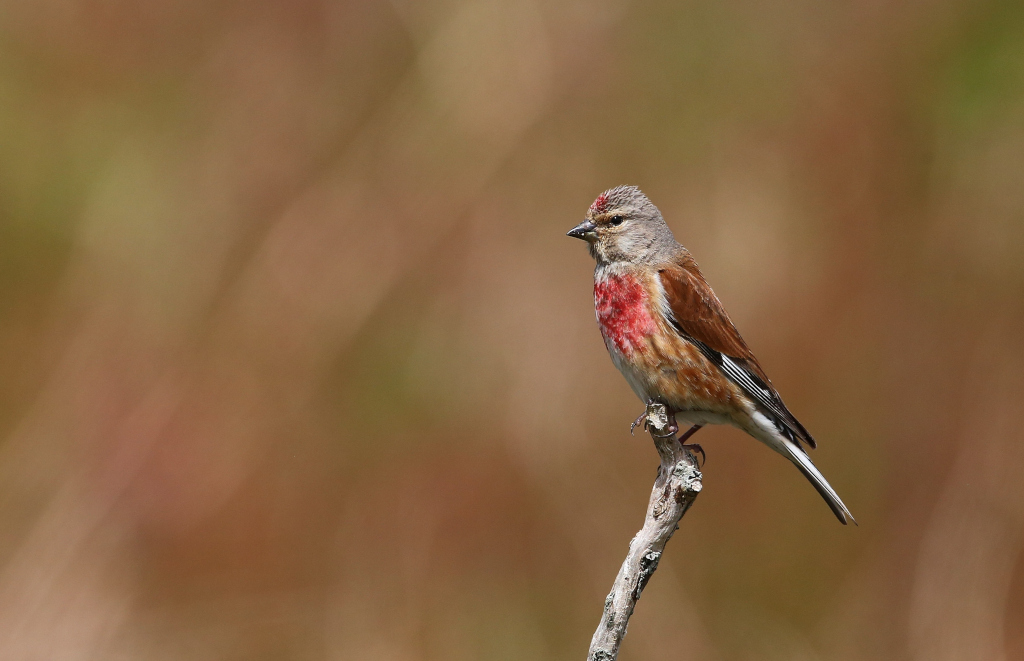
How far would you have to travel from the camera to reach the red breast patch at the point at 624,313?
4.38 metres

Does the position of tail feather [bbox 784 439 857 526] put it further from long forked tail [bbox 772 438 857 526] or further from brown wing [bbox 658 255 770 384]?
brown wing [bbox 658 255 770 384]

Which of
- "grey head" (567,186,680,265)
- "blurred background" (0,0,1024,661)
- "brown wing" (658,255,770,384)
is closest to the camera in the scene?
"brown wing" (658,255,770,384)

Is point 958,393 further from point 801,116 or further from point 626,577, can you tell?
point 626,577

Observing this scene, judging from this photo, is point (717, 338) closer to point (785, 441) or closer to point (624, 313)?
point (624, 313)

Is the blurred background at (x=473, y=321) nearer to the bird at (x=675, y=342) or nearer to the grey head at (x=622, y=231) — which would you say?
the bird at (x=675, y=342)

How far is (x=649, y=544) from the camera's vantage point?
9.73 feet

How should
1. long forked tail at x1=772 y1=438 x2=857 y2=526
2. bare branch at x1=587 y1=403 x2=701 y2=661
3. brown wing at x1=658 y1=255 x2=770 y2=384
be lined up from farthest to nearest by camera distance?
brown wing at x1=658 y1=255 x2=770 y2=384 → long forked tail at x1=772 y1=438 x2=857 y2=526 → bare branch at x1=587 y1=403 x2=701 y2=661

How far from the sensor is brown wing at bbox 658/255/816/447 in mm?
4379

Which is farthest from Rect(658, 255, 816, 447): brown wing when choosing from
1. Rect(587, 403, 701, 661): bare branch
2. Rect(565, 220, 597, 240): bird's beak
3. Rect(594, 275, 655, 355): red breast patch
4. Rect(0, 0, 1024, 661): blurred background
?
Rect(0, 0, 1024, 661): blurred background

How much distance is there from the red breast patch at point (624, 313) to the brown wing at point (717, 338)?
0.44ft

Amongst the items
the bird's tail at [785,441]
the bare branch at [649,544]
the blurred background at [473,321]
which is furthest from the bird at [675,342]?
the blurred background at [473,321]

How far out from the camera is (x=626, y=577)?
112 inches

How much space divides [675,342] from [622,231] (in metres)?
0.64

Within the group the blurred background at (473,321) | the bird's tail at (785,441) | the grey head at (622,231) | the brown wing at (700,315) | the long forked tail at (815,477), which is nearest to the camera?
the long forked tail at (815,477)
